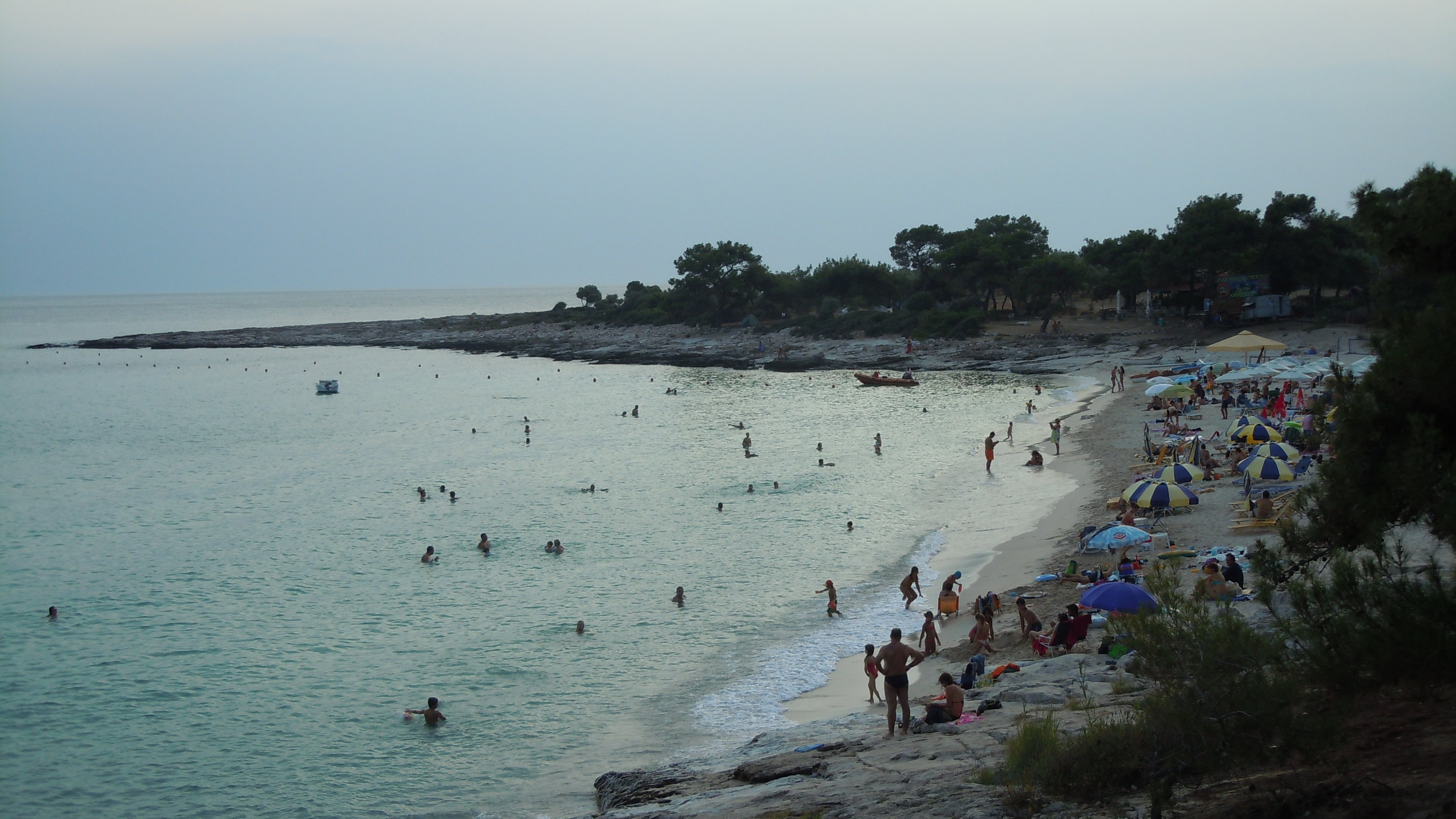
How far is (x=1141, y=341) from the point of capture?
6184cm

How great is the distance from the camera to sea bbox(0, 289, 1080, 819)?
45.5 ft

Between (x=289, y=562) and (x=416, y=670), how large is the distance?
→ 9982 mm

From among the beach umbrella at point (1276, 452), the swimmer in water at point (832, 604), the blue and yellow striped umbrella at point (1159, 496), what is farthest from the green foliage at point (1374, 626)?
the beach umbrella at point (1276, 452)


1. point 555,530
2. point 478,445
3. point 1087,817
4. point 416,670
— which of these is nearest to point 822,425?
point 478,445

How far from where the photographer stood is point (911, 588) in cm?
1842

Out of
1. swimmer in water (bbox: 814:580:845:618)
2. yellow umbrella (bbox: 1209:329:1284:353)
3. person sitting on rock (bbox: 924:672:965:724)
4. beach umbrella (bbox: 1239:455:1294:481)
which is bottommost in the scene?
swimmer in water (bbox: 814:580:845:618)

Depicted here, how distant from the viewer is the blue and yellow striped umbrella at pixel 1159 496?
19.8 m

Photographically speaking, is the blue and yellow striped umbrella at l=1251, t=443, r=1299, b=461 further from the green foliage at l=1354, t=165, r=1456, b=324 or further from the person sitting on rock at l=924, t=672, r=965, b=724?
the green foliage at l=1354, t=165, r=1456, b=324

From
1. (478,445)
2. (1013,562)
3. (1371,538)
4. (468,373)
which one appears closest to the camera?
(1371,538)

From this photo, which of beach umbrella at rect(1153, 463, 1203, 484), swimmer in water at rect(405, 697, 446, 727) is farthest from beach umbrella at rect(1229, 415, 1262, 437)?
swimmer in water at rect(405, 697, 446, 727)

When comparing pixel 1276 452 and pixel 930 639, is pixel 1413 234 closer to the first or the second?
pixel 930 639

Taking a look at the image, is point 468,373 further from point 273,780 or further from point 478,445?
point 273,780

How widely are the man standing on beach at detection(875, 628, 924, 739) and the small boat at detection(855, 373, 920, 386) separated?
48363 millimetres

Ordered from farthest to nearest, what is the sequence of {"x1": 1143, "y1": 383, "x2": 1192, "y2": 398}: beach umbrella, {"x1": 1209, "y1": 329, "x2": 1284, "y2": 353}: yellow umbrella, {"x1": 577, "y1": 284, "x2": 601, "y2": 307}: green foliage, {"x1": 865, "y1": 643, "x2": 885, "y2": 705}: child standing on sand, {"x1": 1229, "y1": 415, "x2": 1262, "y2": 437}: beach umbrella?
{"x1": 577, "y1": 284, "x2": 601, "y2": 307}: green foliage < {"x1": 1209, "y1": 329, "x2": 1284, "y2": 353}: yellow umbrella < {"x1": 1143, "y1": 383, "x2": 1192, "y2": 398}: beach umbrella < {"x1": 1229, "y1": 415, "x2": 1262, "y2": 437}: beach umbrella < {"x1": 865, "y1": 643, "x2": 885, "y2": 705}: child standing on sand
